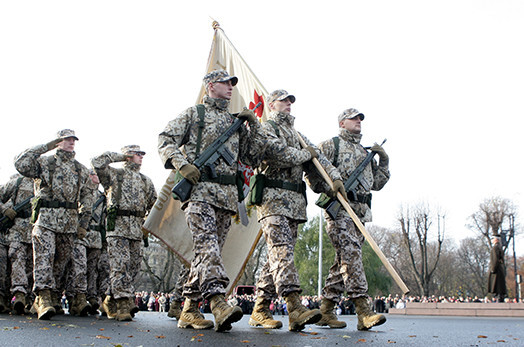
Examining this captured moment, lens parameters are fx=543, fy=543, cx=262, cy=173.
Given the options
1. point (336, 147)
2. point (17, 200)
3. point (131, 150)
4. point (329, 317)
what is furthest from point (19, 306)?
point (336, 147)

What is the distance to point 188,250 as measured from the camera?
28.4ft

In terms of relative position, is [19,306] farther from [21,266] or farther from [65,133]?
[65,133]

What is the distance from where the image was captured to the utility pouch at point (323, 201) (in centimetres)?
674

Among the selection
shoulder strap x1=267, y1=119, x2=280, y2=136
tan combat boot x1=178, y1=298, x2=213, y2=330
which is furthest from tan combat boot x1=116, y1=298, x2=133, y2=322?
shoulder strap x1=267, y1=119, x2=280, y2=136

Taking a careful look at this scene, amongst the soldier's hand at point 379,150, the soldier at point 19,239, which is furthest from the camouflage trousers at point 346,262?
the soldier at point 19,239

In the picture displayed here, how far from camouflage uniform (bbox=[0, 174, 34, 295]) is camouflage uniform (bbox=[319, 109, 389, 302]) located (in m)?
4.84

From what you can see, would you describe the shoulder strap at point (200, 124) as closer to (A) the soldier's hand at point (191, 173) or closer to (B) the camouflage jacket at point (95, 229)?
(A) the soldier's hand at point (191, 173)

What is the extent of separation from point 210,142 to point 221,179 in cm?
44

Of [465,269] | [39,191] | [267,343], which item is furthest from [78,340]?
[465,269]

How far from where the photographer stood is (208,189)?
552 cm

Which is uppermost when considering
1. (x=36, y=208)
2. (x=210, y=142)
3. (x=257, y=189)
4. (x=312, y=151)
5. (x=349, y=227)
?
(x=312, y=151)

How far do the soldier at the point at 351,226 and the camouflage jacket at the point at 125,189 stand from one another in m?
3.25

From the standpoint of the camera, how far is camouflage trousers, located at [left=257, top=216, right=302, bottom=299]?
5801 mm

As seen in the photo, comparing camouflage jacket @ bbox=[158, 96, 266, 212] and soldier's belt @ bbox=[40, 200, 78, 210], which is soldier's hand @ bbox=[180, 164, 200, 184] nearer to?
camouflage jacket @ bbox=[158, 96, 266, 212]
